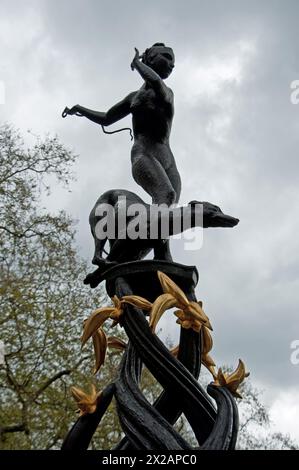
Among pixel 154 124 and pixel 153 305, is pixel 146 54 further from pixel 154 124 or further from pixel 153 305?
pixel 153 305

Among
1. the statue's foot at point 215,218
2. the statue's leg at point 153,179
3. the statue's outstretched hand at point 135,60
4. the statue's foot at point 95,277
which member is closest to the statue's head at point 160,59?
the statue's outstretched hand at point 135,60

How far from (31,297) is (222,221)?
9.50 metres

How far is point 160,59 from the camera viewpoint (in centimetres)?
623

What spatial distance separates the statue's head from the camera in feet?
20.5

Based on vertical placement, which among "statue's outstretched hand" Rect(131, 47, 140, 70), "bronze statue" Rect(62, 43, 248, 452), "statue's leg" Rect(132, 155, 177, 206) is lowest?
"bronze statue" Rect(62, 43, 248, 452)

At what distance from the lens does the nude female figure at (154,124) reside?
5746 mm

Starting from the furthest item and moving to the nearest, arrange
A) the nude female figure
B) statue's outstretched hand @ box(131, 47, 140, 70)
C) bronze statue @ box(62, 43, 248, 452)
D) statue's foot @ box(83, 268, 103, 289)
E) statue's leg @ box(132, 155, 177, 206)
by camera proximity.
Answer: statue's outstretched hand @ box(131, 47, 140, 70)
the nude female figure
statue's leg @ box(132, 155, 177, 206)
statue's foot @ box(83, 268, 103, 289)
bronze statue @ box(62, 43, 248, 452)

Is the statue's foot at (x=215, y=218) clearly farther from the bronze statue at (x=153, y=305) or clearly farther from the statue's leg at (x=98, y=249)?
the statue's leg at (x=98, y=249)

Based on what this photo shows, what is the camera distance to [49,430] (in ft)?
44.2

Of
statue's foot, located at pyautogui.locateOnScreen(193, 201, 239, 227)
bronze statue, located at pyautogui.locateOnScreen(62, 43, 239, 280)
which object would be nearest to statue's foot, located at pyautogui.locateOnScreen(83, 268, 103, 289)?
bronze statue, located at pyautogui.locateOnScreen(62, 43, 239, 280)

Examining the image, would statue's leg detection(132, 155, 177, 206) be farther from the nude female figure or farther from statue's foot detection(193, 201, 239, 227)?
statue's foot detection(193, 201, 239, 227)

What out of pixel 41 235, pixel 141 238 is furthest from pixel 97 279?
pixel 41 235
